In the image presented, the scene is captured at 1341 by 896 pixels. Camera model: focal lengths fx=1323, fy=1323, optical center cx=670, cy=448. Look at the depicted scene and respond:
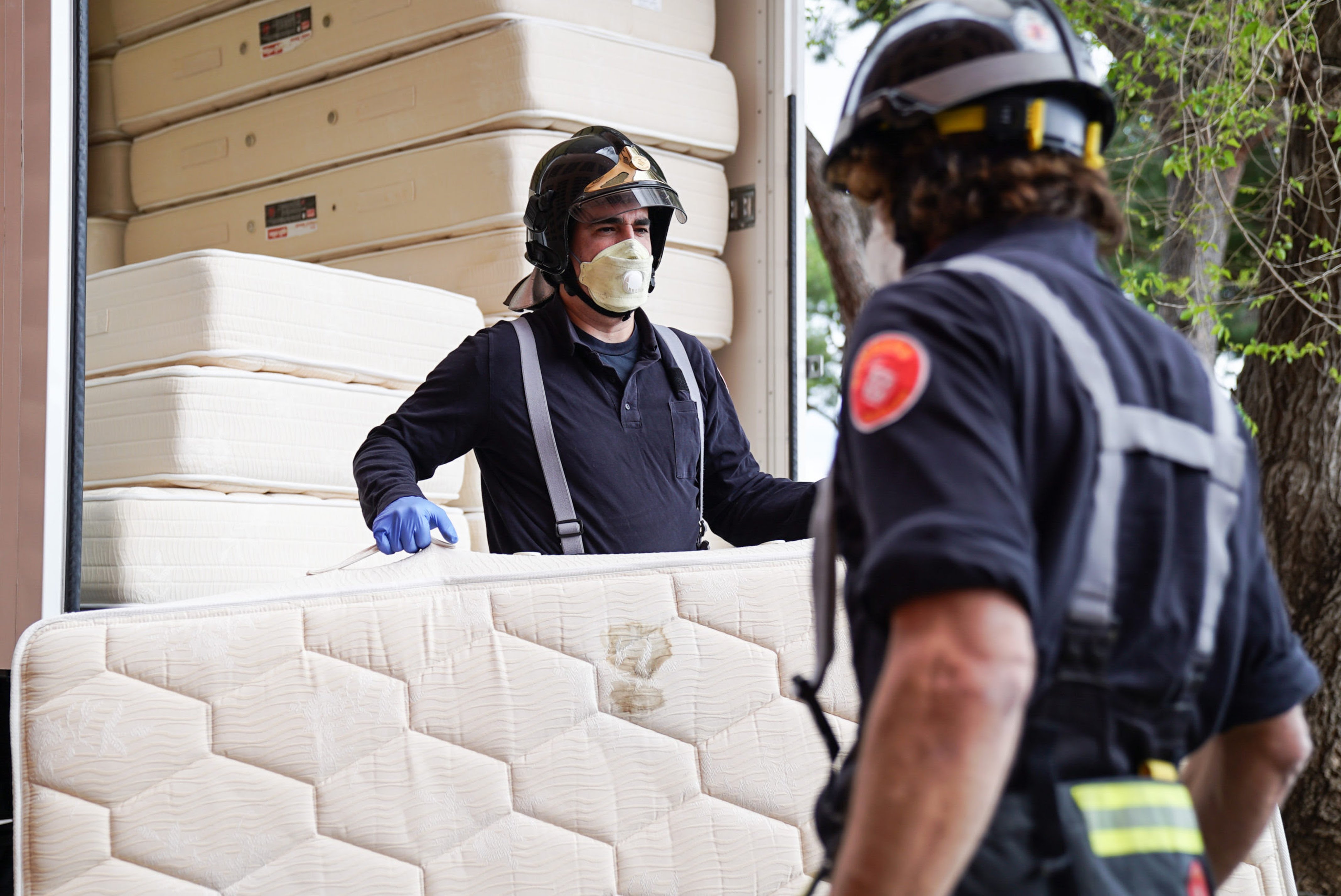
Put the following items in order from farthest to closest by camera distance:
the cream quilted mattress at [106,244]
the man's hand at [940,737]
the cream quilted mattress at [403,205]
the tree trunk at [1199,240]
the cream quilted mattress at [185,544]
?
the tree trunk at [1199,240], the cream quilted mattress at [106,244], the cream quilted mattress at [403,205], the cream quilted mattress at [185,544], the man's hand at [940,737]

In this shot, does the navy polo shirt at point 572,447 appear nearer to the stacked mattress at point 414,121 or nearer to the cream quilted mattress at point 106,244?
the stacked mattress at point 414,121

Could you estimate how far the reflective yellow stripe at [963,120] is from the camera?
94 centimetres

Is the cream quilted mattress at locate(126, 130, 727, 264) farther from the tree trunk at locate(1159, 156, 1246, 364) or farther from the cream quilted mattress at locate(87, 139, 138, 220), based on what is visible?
the tree trunk at locate(1159, 156, 1246, 364)

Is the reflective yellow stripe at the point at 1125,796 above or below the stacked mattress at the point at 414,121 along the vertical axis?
below

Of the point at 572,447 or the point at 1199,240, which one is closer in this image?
the point at 572,447

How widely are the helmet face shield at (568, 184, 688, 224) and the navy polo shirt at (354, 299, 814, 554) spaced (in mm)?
182

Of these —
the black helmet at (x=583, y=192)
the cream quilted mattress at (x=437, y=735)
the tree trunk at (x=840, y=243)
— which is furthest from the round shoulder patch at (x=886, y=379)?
the tree trunk at (x=840, y=243)

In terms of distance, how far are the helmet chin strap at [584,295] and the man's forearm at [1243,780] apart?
1.68m

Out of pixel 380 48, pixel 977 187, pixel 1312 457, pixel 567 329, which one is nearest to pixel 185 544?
pixel 567 329

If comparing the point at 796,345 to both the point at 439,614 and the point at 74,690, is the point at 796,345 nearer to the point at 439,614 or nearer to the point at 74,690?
the point at 439,614

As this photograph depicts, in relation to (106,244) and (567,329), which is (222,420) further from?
(106,244)

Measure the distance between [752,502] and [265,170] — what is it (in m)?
1.98

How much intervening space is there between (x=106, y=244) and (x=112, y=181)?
8.4 inches

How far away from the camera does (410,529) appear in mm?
2141
